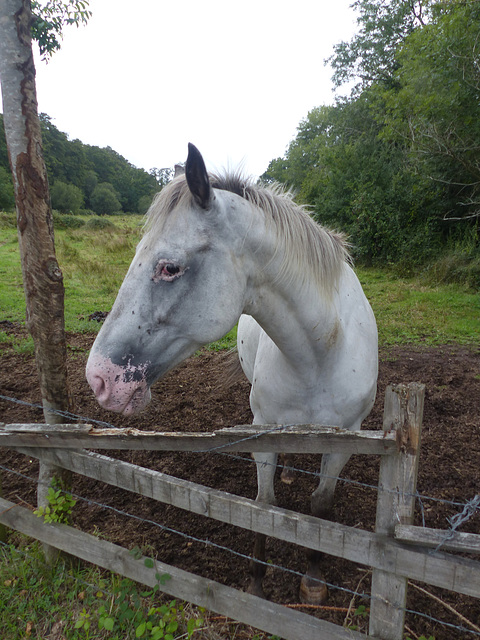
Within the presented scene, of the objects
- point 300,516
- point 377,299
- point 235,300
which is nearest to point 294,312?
point 235,300

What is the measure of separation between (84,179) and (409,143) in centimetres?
3753

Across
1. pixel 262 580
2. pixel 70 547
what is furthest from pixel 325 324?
pixel 70 547

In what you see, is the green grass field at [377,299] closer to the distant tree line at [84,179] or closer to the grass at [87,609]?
the grass at [87,609]

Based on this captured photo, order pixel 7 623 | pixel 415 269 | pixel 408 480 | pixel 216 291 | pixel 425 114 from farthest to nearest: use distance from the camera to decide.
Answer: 1. pixel 415 269
2. pixel 425 114
3. pixel 7 623
4. pixel 216 291
5. pixel 408 480

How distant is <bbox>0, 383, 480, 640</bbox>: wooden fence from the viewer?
1278 millimetres

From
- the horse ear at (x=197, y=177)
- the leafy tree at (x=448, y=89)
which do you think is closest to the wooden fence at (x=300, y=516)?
the horse ear at (x=197, y=177)

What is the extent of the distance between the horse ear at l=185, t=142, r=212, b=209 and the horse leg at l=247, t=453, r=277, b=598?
5.04 ft

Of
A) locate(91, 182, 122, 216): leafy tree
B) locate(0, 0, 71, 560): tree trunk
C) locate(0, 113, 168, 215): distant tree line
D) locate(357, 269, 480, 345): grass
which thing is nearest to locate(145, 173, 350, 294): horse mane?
locate(0, 0, 71, 560): tree trunk

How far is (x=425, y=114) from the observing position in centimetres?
1001

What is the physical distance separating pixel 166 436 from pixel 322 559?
164 cm

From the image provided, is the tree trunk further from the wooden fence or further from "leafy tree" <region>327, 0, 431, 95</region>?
"leafy tree" <region>327, 0, 431, 95</region>

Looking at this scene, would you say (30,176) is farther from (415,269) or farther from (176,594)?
(415,269)

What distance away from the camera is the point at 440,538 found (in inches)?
48.8

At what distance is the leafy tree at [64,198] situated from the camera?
105ft
